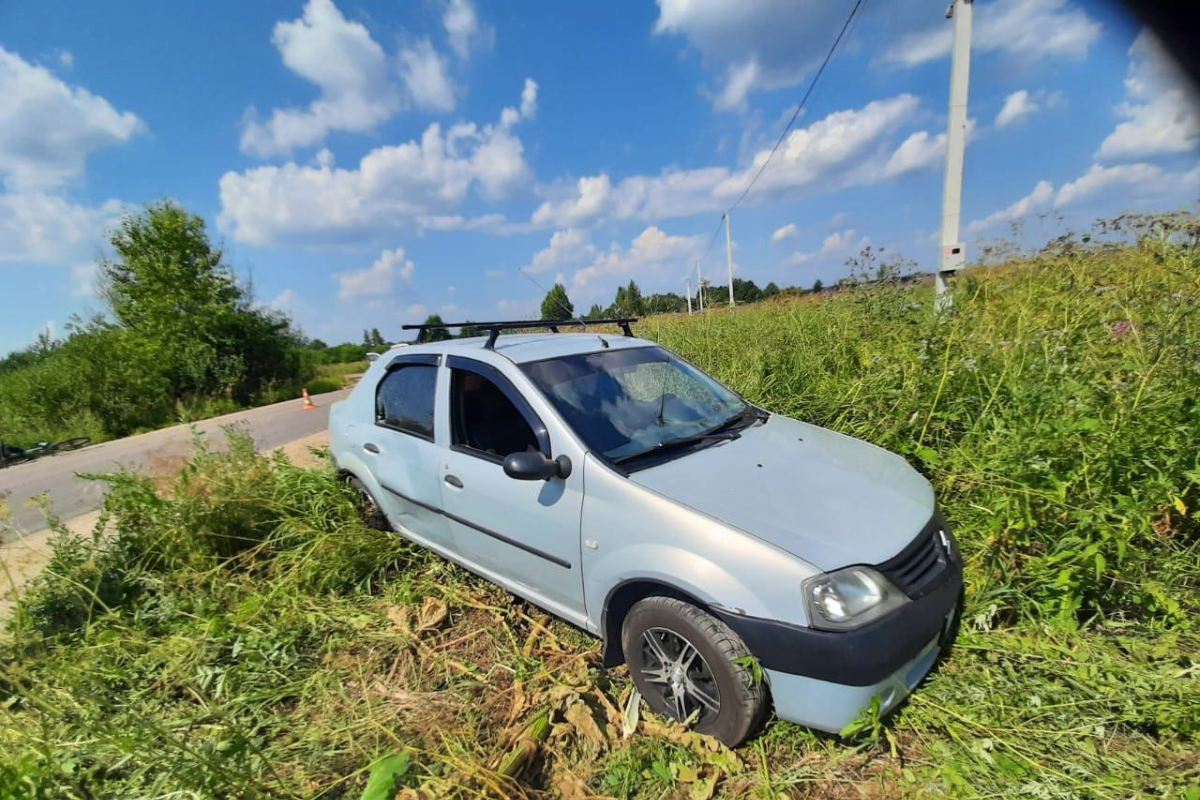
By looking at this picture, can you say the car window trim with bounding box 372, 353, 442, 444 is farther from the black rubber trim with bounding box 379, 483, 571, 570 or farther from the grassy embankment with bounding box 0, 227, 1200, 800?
the grassy embankment with bounding box 0, 227, 1200, 800

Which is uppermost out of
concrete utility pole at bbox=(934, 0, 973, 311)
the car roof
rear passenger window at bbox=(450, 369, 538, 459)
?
concrete utility pole at bbox=(934, 0, 973, 311)

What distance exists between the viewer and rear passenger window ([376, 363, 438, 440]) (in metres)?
3.24

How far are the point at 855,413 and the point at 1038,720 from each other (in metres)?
2.41

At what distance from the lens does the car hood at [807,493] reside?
6.21 feet

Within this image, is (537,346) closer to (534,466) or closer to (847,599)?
(534,466)

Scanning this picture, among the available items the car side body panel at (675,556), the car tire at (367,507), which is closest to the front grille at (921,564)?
the car side body panel at (675,556)

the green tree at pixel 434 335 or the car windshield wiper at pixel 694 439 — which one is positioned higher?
the green tree at pixel 434 335

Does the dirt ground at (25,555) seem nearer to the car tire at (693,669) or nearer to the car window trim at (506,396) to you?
the car window trim at (506,396)

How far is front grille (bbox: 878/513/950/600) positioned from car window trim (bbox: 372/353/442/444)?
2549mm

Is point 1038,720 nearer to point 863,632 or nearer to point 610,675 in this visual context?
point 863,632

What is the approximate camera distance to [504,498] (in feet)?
8.59

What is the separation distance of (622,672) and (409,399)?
7.33 ft

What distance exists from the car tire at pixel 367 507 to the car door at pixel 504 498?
3.73ft

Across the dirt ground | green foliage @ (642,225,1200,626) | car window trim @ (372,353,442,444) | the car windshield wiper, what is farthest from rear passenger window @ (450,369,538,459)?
green foliage @ (642,225,1200,626)
